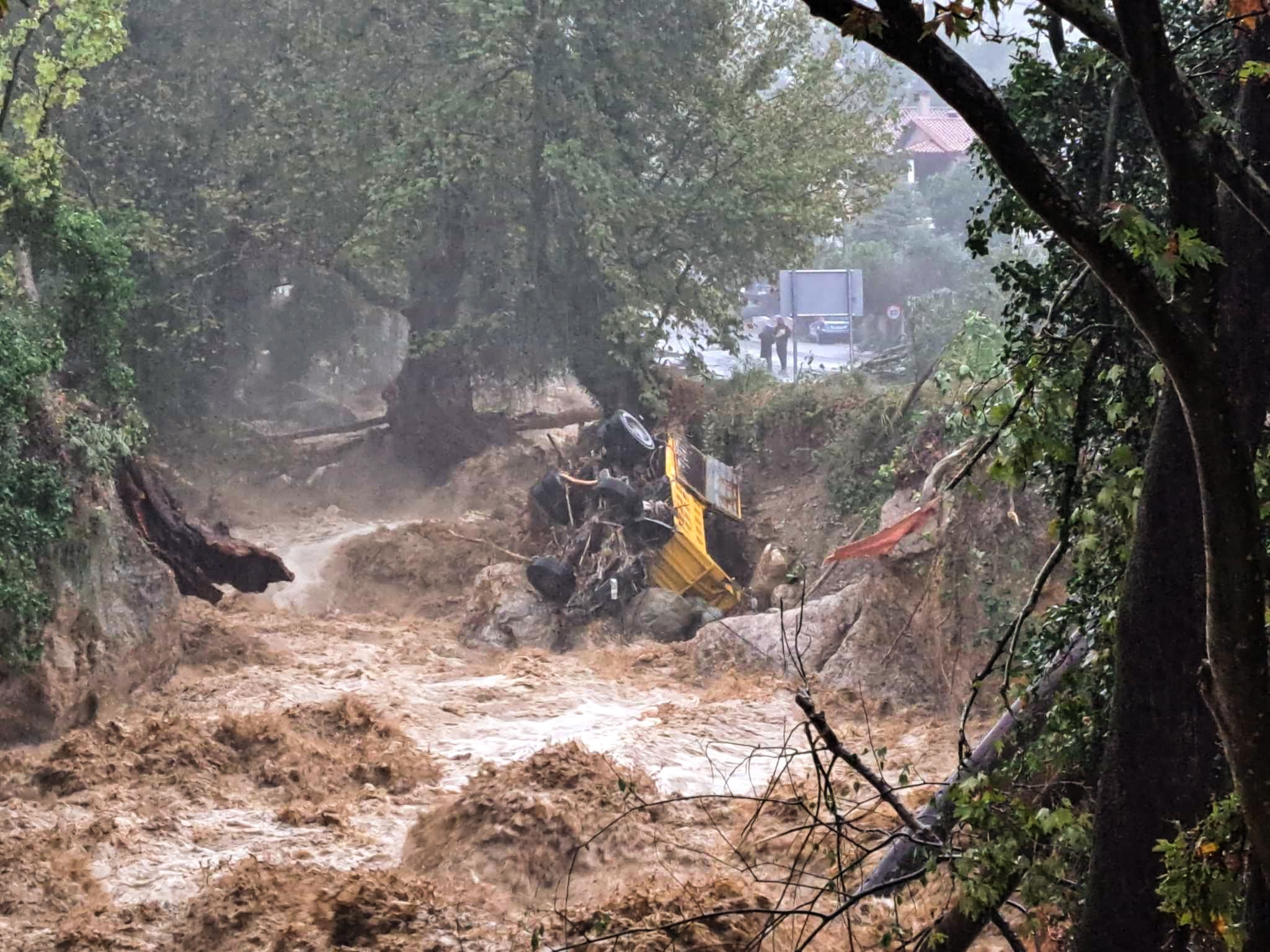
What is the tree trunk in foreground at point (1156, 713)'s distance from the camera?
3.62 m

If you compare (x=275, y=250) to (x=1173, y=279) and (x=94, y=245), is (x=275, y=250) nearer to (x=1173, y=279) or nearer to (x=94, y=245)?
(x=94, y=245)

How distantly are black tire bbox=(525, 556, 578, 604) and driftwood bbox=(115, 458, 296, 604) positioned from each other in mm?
3061

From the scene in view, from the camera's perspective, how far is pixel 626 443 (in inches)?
651

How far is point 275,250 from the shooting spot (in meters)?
19.3

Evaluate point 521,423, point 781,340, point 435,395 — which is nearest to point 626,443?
point 521,423

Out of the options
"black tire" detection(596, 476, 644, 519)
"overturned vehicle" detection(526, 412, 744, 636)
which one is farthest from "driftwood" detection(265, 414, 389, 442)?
"black tire" detection(596, 476, 644, 519)

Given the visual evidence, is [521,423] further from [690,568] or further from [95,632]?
[95,632]

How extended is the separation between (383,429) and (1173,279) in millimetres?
19960

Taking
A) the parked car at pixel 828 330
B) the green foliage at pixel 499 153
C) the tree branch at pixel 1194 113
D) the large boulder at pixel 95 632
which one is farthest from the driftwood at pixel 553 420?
the tree branch at pixel 1194 113

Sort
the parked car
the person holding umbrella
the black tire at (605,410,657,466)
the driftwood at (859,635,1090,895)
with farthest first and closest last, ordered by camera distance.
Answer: the parked car < the person holding umbrella < the black tire at (605,410,657,466) < the driftwood at (859,635,1090,895)

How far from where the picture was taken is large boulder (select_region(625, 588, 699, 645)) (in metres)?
14.3

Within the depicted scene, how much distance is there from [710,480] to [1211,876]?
43.3ft

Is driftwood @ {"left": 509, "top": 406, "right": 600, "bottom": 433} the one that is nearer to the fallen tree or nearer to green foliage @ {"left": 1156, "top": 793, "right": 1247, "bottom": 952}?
the fallen tree

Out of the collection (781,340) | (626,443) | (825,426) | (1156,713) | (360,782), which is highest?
(781,340)
